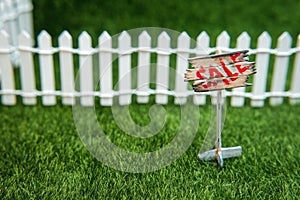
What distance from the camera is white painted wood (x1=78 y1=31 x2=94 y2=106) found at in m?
4.73

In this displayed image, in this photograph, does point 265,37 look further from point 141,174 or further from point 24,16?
point 24,16

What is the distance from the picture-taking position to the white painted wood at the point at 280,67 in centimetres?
475

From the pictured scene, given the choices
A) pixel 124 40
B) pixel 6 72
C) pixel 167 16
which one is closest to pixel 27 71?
pixel 6 72

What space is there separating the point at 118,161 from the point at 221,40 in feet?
5.87

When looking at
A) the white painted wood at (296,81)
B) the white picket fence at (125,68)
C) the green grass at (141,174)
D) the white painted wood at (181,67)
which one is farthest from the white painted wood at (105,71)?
the white painted wood at (296,81)

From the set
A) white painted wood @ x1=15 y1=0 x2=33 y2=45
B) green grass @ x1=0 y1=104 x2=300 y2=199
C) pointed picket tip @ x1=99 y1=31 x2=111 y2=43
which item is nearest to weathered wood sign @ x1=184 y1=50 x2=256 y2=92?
green grass @ x1=0 y1=104 x2=300 y2=199

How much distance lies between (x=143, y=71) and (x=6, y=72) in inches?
61.0

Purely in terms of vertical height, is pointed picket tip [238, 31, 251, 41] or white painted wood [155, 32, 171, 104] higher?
pointed picket tip [238, 31, 251, 41]

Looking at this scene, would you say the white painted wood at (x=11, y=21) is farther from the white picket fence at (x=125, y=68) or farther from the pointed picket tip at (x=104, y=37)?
the pointed picket tip at (x=104, y=37)

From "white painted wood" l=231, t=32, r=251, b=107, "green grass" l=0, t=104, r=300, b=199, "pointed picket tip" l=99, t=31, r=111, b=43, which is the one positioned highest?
"pointed picket tip" l=99, t=31, r=111, b=43

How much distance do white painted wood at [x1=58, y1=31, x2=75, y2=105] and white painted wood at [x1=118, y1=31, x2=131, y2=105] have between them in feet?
1.77

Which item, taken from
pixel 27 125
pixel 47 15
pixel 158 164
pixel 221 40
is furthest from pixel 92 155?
pixel 47 15

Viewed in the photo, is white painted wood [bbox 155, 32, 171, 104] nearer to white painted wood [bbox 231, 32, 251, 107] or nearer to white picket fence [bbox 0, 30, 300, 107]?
white picket fence [bbox 0, 30, 300, 107]

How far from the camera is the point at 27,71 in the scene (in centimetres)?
495
